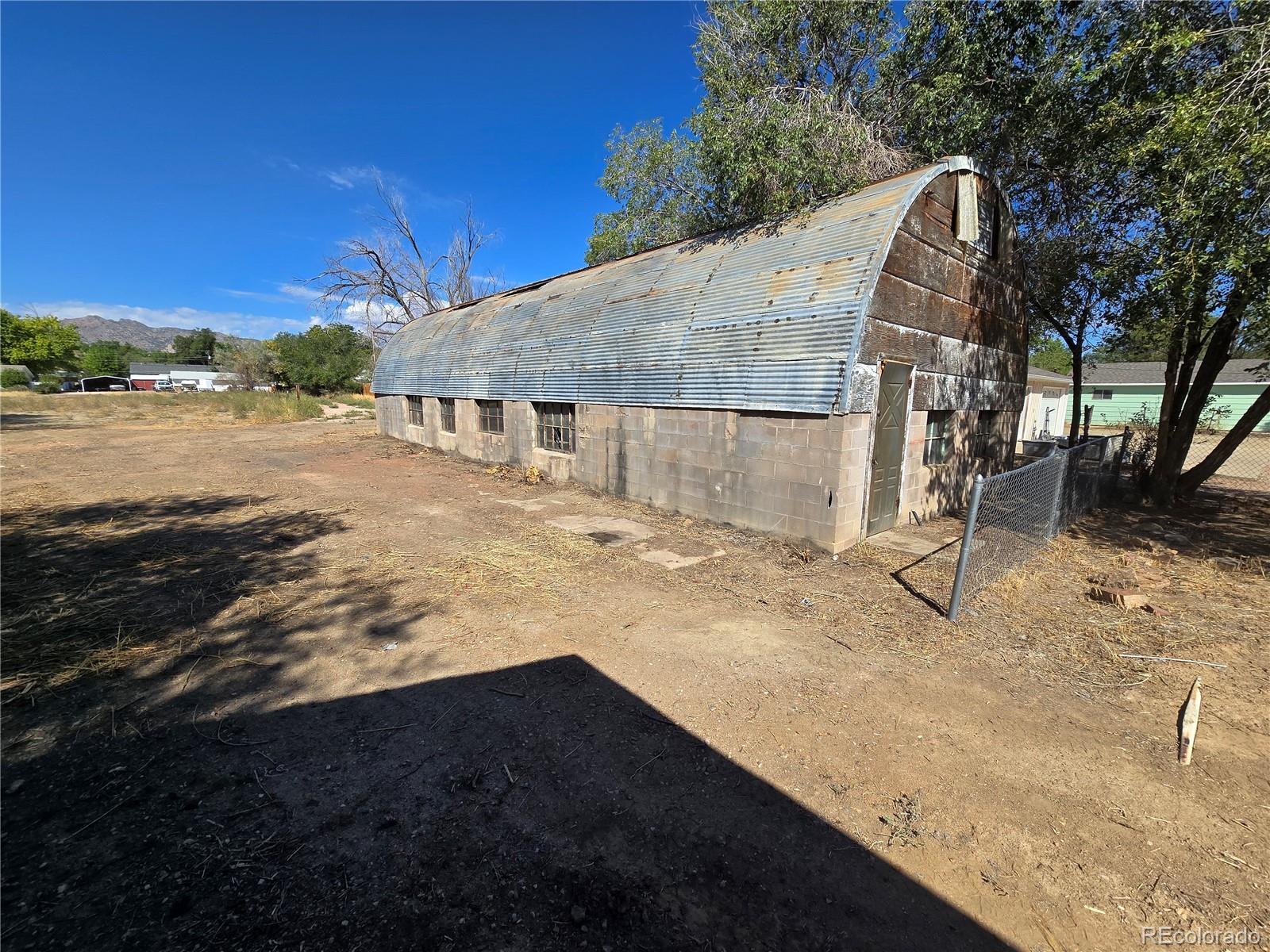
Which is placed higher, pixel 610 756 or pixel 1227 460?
pixel 1227 460

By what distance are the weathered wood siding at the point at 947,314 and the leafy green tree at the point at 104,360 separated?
116498mm

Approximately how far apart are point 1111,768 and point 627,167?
2092cm

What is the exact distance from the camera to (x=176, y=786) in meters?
2.80

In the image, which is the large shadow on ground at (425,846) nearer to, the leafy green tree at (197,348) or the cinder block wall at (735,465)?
the cinder block wall at (735,465)

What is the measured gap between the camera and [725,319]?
8.66 metres

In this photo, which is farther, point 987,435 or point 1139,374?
point 1139,374

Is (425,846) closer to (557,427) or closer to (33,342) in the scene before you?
(557,427)

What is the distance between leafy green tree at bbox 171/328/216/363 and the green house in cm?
13615

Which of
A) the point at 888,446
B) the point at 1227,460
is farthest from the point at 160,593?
the point at 1227,460

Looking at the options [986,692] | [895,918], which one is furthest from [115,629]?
[986,692]

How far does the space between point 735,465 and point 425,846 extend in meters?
6.80

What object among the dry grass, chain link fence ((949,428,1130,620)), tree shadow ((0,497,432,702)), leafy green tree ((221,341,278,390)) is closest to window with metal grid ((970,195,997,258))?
chain link fence ((949,428,1130,620))

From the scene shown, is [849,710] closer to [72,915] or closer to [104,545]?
[72,915]

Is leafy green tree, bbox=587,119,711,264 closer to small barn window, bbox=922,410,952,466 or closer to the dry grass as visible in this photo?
small barn window, bbox=922,410,952,466
